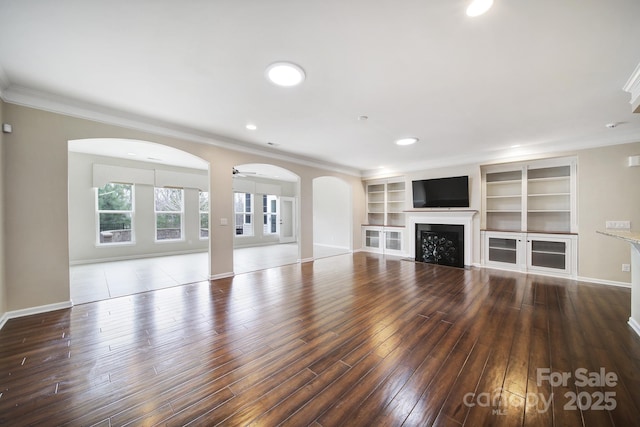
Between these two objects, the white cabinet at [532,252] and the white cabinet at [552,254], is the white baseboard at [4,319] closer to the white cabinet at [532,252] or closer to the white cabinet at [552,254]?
the white cabinet at [532,252]

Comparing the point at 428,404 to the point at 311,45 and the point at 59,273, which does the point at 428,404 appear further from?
the point at 59,273

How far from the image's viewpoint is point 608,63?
225cm

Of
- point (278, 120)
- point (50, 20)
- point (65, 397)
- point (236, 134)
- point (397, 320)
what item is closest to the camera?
point (65, 397)

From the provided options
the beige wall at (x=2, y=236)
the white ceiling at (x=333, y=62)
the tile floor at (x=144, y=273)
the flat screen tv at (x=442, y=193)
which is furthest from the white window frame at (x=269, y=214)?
the beige wall at (x=2, y=236)

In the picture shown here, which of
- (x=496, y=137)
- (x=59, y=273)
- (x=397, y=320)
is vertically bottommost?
(x=397, y=320)

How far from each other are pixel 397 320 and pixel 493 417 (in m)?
Answer: 1.35

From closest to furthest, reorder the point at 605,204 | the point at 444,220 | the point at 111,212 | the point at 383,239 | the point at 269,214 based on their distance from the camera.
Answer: the point at 605,204
the point at 444,220
the point at 111,212
the point at 383,239
the point at 269,214

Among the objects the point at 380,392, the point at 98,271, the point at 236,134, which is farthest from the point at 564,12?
the point at 98,271

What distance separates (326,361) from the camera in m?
2.00

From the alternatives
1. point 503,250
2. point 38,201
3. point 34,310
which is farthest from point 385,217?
point 34,310

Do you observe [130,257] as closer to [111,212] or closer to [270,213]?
[111,212]

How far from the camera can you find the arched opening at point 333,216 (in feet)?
26.4

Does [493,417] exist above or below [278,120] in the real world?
below

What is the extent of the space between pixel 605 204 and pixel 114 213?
10.9 meters
